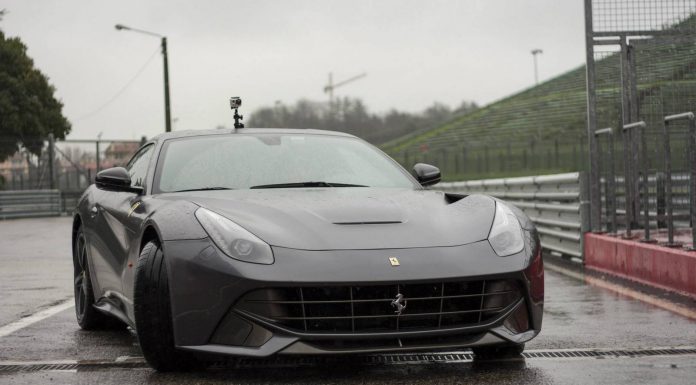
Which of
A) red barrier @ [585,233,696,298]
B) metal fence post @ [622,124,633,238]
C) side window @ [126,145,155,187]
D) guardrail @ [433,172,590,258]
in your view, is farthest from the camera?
guardrail @ [433,172,590,258]

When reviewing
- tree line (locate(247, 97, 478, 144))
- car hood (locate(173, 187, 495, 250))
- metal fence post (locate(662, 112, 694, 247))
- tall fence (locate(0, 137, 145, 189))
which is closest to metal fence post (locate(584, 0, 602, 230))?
metal fence post (locate(662, 112, 694, 247))

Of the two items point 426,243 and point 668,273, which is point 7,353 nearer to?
point 426,243

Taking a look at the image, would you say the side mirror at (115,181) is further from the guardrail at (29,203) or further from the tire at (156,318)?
the guardrail at (29,203)

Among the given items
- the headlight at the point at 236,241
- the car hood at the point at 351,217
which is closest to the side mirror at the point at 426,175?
the car hood at the point at 351,217

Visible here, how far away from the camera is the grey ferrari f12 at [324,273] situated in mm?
4691

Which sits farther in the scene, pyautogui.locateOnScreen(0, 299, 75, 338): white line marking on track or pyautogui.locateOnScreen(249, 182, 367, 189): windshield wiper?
pyautogui.locateOnScreen(0, 299, 75, 338): white line marking on track

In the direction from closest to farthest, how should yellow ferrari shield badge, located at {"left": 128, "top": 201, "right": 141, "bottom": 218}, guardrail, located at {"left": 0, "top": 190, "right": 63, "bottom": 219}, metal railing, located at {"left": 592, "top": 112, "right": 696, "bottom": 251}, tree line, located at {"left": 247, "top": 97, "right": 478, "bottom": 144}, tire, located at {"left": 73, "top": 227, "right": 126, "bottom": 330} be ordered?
yellow ferrari shield badge, located at {"left": 128, "top": 201, "right": 141, "bottom": 218} → tire, located at {"left": 73, "top": 227, "right": 126, "bottom": 330} → metal railing, located at {"left": 592, "top": 112, "right": 696, "bottom": 251} → guardrail, located at {"left": 0, "top": 190, "right": 63, "bottom": 219} → tree line, located at {"left": 247, "top": 97, "right": 478, "bottom": 144}

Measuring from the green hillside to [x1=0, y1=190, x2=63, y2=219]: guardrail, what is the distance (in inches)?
630

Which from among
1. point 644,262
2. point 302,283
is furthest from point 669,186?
point 302,283

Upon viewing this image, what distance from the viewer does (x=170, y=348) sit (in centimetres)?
499

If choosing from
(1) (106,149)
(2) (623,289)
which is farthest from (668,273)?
(1) (106,149)

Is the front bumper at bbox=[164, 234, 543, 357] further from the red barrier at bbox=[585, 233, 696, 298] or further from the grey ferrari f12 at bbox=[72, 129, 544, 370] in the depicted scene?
the red barrier at bbox=[585, 233, 696, 298]

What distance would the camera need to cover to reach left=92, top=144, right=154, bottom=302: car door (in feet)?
19.2

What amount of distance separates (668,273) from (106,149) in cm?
3010
